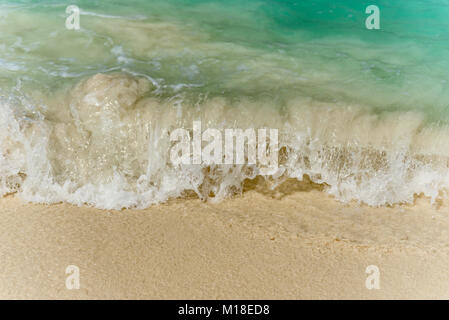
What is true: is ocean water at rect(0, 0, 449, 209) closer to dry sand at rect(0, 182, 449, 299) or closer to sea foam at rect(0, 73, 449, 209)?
sea foam at rect(0, 73, 449, 209)

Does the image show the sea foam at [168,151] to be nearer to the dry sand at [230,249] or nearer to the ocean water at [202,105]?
the ocean water at [202,105]

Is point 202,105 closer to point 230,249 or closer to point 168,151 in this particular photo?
point 168,151

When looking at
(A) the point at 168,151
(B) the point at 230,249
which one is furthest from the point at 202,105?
(B) the point at 230,249

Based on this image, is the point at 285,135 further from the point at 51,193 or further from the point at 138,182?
the point at 51,193

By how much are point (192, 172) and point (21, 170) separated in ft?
4.23

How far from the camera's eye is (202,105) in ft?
12.3

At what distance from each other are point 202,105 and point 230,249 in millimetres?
1378

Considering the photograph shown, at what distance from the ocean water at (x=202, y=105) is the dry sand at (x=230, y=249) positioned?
18cm

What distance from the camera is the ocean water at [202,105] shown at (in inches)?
134

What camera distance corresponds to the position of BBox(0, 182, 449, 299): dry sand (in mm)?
2582

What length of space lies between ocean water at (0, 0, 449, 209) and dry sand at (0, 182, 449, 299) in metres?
0.18

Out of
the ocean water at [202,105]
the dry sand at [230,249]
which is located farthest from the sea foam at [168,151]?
the dry sand at [230,249]

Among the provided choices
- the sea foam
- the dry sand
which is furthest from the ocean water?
the dry sand

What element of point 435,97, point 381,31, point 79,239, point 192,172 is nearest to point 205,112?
point 192,172
